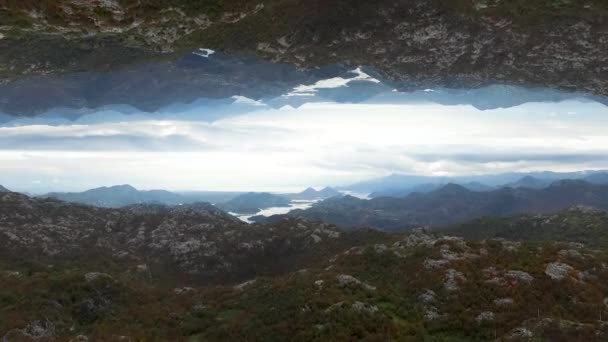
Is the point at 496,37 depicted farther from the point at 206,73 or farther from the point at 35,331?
the point at 206,73

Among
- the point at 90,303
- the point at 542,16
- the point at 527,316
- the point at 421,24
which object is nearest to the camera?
the point at 527,316

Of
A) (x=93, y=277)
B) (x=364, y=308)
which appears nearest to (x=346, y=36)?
(x=93, y=277)

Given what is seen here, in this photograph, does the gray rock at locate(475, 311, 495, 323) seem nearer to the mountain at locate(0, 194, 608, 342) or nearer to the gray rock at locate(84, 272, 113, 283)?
the mountain at locate(0, 194, 608, 342)

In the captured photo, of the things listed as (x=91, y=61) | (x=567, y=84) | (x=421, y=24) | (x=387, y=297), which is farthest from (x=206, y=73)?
(x=387, y=297)

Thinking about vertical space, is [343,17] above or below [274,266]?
above

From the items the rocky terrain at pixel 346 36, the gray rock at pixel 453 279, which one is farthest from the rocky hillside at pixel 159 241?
the gray rock at pixel 453 279

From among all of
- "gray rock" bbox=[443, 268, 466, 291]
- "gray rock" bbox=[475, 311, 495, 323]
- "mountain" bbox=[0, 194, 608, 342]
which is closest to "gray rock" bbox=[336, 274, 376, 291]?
"mountain" bbox=[0, 194, 608, 342]

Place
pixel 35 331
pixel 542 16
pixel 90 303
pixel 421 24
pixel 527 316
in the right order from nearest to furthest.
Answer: pixel 527 316
pixel 35 331
pixel 90 303
pixel 542 16
pixel 421 24
